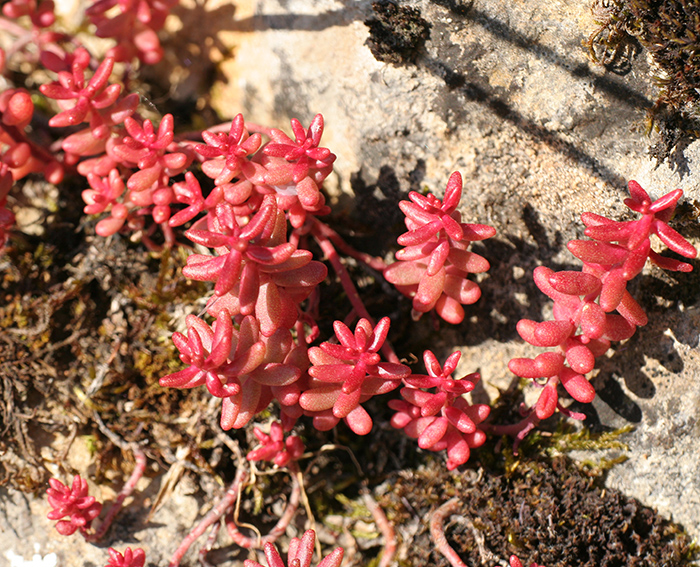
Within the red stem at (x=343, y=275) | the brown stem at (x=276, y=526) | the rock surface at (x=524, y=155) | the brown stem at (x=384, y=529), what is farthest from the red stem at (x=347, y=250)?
the brown stem at (x=384, y=529)

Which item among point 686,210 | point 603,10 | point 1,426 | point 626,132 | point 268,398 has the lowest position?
point 1,426

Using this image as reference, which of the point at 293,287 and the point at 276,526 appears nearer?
the point at 293,287

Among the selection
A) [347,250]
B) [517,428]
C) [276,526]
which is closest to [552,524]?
[517,428]

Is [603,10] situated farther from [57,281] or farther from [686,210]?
[57,281]

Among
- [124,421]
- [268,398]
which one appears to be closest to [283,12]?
[268,398]

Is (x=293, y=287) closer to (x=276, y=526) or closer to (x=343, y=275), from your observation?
(x=343, y=275)

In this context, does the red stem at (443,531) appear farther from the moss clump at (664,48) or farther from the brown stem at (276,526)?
the moss clump at (664,48)

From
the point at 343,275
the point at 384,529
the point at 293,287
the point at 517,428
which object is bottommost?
the point at 384,529

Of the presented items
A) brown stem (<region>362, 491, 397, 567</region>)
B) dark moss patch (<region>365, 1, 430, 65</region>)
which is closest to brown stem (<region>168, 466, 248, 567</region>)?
brown stem (<region>362, 491, 397, 567</region>)

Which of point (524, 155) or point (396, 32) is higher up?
point (396, 32)
